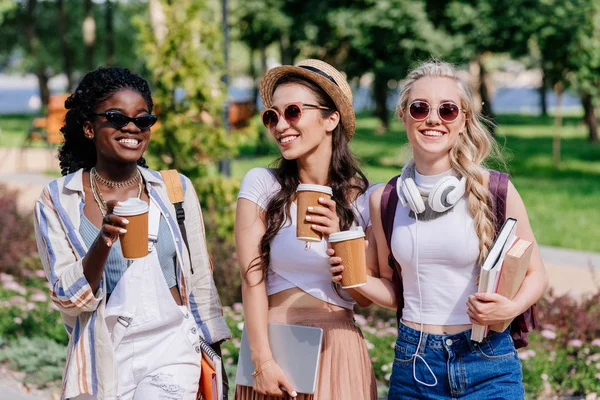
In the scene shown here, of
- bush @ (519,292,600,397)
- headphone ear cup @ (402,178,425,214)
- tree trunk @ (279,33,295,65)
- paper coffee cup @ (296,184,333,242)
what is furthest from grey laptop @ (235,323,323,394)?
tree trunk @ (279,33,295,65)

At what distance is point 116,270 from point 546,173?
18.1 m

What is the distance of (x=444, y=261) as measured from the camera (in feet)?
9.58

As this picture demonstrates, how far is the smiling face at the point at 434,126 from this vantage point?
298 cm

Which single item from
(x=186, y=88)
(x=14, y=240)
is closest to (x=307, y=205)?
(x=186, y=88)

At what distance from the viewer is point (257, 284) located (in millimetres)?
3104

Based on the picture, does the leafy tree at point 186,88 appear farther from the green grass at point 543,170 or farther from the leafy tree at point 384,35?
the leafy tree at point 384,35

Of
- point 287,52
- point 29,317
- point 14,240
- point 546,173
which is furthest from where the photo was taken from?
point 287,52

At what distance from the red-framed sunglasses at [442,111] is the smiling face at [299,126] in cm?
35

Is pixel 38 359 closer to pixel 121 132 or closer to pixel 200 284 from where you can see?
pixel 200 284

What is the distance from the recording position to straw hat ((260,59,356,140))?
3152 mm

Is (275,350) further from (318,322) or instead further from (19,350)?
(19,350)

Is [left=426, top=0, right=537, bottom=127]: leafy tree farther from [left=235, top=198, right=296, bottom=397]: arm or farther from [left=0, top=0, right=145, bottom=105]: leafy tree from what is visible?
[left=0, top=0, right=145, bottom=105]: leafy tree

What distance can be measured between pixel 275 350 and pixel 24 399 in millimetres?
Answer: 3092

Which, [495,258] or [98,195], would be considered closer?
[495,258]
